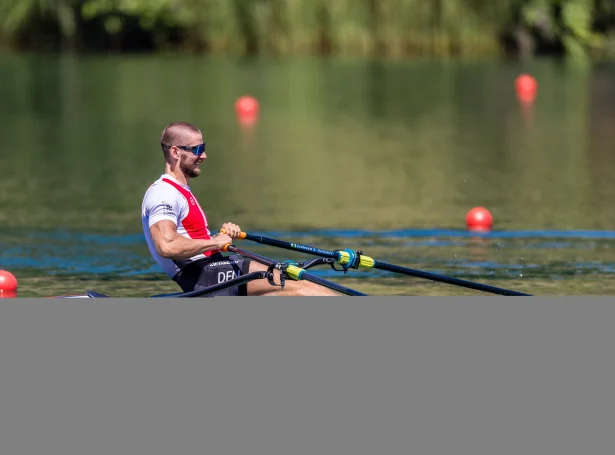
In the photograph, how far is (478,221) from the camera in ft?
59.0

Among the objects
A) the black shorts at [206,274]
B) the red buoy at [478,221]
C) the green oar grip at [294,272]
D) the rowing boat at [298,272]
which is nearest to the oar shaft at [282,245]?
the rowing boat at [298,272]

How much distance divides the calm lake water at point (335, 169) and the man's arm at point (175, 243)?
2778 millimetres

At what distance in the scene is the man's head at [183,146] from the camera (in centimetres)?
1184

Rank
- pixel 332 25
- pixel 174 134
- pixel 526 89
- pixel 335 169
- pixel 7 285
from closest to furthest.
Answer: pixel 174 134, pixel 7 285, pixel 335 169, pixel 526 89, pixel 332 25

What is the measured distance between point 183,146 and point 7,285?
3.34m

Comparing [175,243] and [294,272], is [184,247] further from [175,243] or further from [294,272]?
[294,272]

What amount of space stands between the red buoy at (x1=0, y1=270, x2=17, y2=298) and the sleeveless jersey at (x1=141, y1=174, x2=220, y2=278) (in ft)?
9.21

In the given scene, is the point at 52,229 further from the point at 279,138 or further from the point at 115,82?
the point at 115,82

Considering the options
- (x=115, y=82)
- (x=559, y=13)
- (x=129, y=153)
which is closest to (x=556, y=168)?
(x=129, y=153)

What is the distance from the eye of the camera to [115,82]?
39.8 metres

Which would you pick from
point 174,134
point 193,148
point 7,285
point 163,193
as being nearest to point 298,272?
point 163,193

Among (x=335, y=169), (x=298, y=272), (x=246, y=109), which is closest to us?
(x=298, y=272)

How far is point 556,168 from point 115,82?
62.4ft

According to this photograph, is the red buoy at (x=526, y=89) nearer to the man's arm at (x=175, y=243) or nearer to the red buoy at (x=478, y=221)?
the red buoy at (x=478, y=221)
